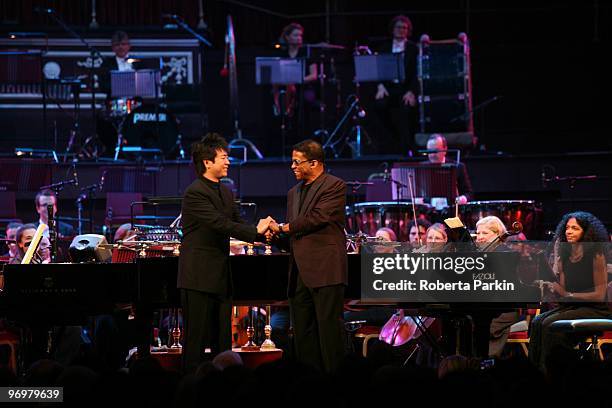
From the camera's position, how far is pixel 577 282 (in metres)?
7.61

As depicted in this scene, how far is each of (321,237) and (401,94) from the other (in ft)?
24.2

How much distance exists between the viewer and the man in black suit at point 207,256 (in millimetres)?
6621

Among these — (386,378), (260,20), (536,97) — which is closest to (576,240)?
(386,378)

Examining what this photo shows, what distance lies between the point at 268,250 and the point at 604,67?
816 centimetres

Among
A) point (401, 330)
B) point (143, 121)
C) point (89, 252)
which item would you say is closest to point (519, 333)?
point (401, 330)

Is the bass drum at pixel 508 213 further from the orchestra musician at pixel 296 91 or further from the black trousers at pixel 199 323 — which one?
the black trousers at pixel 199 323

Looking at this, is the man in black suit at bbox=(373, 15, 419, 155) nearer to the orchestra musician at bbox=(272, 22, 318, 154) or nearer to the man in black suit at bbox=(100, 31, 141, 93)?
the orchestra musician at bbox=(272, 22, 318, 154)

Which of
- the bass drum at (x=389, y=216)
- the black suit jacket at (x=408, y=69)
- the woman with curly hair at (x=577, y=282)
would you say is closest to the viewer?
the woman with curly hair at (x=577, y=282)

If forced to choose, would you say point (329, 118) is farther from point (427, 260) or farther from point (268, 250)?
point (427, 260)

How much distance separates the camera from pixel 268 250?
848cm

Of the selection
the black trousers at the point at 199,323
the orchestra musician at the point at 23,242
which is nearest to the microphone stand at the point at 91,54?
the orchestra musician at the point at 23,242

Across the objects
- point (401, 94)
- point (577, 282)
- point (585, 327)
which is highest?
point (401, 94)

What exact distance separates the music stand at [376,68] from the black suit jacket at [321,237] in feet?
20.5

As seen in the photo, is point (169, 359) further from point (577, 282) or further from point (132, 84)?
point (132, 84)
